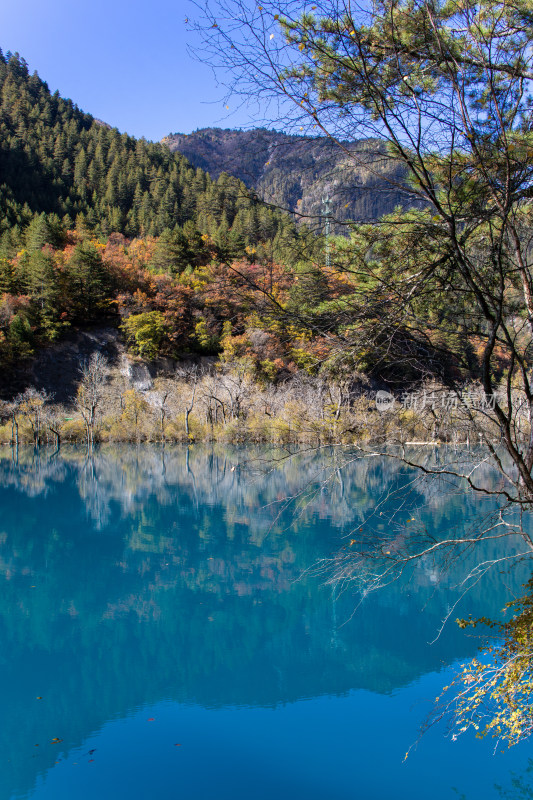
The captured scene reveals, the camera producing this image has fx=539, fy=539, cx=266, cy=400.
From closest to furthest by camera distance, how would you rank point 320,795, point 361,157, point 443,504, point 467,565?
point 361,157 < point 320,795 < point 467,565 < point 443,504

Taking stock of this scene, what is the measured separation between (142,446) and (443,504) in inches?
742

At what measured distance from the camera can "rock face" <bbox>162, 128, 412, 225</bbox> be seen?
265 centimetres

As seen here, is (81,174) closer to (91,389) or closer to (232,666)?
(91,389)

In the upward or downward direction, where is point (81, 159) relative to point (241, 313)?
upward

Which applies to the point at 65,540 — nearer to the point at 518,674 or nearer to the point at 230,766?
the point at 230,766

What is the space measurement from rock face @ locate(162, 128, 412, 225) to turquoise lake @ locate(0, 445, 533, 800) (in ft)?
4.67

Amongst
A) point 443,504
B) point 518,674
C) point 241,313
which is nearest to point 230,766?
point 518,674

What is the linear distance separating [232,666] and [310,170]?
19.7ft

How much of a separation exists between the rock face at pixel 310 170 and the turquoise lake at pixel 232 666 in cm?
142

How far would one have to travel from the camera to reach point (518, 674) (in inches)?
133

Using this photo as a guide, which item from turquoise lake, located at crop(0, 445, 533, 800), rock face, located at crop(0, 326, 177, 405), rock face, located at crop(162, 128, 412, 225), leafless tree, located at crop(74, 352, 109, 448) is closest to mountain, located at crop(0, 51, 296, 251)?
rock face, located at crop(0, 326, 177, 405)

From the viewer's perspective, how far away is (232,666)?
22.1 ft

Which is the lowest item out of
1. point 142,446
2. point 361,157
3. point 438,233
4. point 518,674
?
point 142,446

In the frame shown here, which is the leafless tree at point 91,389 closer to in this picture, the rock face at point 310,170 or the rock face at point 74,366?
the rock face at point 74,366
